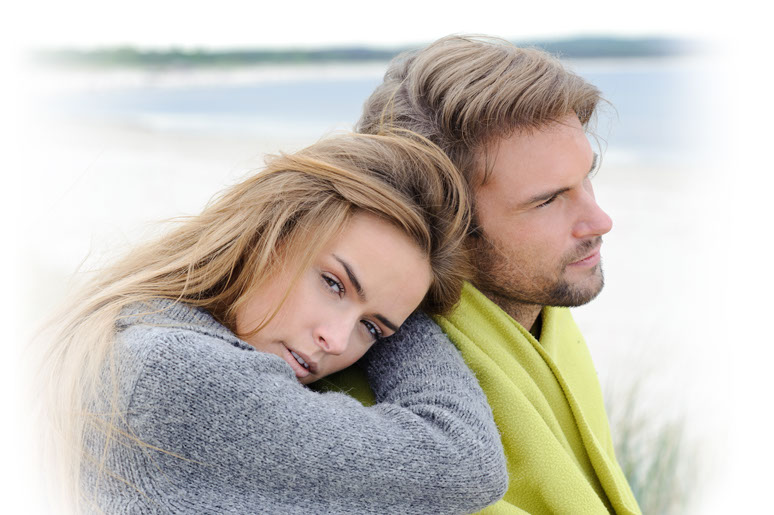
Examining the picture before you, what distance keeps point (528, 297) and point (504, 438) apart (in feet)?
2.00

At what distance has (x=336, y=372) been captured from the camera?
2.46 meters

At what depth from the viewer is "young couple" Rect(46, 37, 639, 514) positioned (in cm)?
179

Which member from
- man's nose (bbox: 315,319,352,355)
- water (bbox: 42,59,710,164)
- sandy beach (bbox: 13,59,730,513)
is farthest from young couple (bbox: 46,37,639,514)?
water (bbox: 42,59,710,164)

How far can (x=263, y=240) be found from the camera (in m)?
2.23

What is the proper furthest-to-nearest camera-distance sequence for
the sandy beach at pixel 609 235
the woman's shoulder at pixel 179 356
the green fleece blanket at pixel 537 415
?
the sandy beach at pixel 609 235
the green fleece blanket at pixel 537 415
the woman's shoulder at pixel 179 356

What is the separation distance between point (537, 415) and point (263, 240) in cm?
100

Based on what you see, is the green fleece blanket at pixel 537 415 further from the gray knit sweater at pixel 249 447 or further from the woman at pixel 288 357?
the gray knit sweater at pixel 249 447

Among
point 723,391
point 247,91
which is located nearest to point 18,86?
point 723,391

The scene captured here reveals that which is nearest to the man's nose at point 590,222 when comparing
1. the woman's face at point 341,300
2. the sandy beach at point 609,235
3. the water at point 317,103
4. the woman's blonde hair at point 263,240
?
the woman's blonde hair at point 263,240

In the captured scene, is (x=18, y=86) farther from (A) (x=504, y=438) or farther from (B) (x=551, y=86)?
(A) (x=504, y=438)

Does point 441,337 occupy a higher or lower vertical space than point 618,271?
higher

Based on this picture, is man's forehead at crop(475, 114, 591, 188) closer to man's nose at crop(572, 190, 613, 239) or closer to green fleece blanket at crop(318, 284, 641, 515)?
man's nose at crop(572, 190, 613, 239)

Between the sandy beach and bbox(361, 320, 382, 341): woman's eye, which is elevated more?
bbox(361, 320, 382, 341): woman's eye

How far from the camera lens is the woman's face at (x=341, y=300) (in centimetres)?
211
